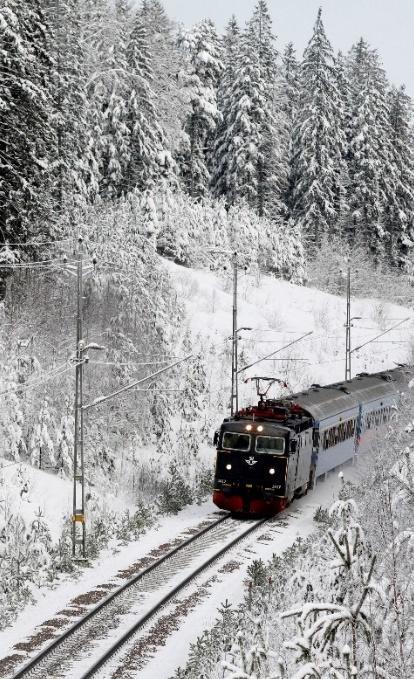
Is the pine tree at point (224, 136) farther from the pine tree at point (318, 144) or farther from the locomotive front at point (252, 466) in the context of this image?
the locomotive front at point (252, 466)

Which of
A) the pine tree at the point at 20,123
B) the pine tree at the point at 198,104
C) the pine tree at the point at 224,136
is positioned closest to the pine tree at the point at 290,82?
the pine tree at the point at 224,136

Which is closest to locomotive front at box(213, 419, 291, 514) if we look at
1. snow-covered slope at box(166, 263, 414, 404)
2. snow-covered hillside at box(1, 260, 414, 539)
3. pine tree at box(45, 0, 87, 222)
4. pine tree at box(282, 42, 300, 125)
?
snow-covered hillside at box(1, 260, 414, 539)

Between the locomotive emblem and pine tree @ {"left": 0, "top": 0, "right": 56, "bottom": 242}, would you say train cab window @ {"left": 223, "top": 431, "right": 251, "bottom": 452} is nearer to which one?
the locomotive emblem

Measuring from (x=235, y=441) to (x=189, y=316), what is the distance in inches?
779

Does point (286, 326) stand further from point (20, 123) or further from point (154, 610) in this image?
point (154, 610)

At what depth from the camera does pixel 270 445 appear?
23.1 metres

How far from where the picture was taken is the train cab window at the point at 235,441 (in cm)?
2333

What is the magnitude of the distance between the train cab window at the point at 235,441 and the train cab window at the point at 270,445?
0.32 meters

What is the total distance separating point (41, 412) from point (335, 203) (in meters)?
44.1

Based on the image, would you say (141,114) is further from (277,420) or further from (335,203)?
(277,420)

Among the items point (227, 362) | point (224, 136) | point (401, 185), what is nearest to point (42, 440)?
point (227, 362)

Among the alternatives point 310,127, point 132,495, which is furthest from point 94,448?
point 310,127

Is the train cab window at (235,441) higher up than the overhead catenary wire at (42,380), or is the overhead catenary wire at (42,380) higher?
the overhead catenary wire at (42,380)

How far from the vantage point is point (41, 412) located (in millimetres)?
24844
